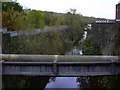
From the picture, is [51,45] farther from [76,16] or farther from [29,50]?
[76,16]

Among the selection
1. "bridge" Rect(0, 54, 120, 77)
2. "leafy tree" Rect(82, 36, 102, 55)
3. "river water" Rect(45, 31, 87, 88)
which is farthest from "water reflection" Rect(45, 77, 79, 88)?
"bridge" Rect(0, 54, 120, 77)

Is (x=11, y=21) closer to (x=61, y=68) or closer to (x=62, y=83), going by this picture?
(x=62, y=83)

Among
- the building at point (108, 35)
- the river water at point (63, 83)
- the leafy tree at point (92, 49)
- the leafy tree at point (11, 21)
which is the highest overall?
the leafy tree at point (11, 21)

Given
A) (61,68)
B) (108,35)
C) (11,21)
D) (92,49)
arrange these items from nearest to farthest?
(61,68)
(108,35)
(92,49)
(11,21)

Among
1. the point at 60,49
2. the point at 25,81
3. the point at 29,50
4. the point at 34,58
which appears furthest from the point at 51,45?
the point at 34,58

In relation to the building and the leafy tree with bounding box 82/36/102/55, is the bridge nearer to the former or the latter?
the building

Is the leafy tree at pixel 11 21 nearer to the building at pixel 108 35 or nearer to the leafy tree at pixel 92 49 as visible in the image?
the leafy tree at pixel 92 49

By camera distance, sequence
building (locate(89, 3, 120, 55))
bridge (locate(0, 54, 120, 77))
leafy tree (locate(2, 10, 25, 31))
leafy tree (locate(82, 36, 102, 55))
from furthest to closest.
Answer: leafy tree (locate(2, 10, 25, 31)), leafy tree (locate(82, 36, 102, 55)), building (locate(89, 3, 120, 55)), bridge (locate(0, 54, 120, 77))

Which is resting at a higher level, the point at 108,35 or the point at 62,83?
the point at 108,35

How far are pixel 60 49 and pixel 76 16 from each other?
18663 mm

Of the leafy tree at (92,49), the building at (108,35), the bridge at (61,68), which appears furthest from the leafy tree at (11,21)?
the bridge at (61,68)

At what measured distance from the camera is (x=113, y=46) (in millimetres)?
19375

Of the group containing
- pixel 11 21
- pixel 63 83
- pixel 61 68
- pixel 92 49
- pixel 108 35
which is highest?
pixel 11 21

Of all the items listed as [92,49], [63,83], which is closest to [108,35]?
[92,49]
